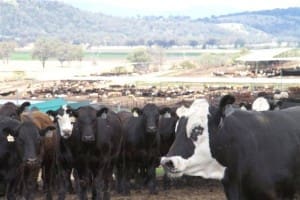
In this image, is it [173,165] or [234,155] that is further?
[234,155]

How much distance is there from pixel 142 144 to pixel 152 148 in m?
0.25

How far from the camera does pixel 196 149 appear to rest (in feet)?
17.0

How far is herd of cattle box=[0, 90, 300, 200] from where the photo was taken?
5.21 metres

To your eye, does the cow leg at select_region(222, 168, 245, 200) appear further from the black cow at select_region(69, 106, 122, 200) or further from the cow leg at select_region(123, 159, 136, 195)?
the cow leg at select_region(123, 159, 136, 195)

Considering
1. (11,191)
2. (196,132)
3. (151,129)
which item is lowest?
(11,191)

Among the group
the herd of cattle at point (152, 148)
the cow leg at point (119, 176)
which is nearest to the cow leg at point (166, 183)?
the herd of cattle at point (152, 148)

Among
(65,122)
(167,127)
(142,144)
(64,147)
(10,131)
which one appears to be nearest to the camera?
(10,131)

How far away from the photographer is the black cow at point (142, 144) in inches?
583

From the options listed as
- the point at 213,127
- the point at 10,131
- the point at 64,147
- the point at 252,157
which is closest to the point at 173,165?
the point at 213,127

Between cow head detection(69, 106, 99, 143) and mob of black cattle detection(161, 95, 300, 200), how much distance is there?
6.25 m

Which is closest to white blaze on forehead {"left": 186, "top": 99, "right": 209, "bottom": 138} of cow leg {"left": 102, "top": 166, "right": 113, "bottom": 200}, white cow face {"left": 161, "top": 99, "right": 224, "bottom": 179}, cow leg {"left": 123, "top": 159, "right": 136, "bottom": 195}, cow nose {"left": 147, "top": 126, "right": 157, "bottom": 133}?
white cow face {"left": 161, "top": 99, "right": 224, "bottom": 179}

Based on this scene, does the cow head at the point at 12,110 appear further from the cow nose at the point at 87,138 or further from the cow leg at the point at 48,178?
the cow nose at the point at 87,138

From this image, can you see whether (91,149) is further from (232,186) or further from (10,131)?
(232,186)

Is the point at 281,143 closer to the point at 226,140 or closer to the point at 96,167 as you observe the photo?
the point at 226,140
